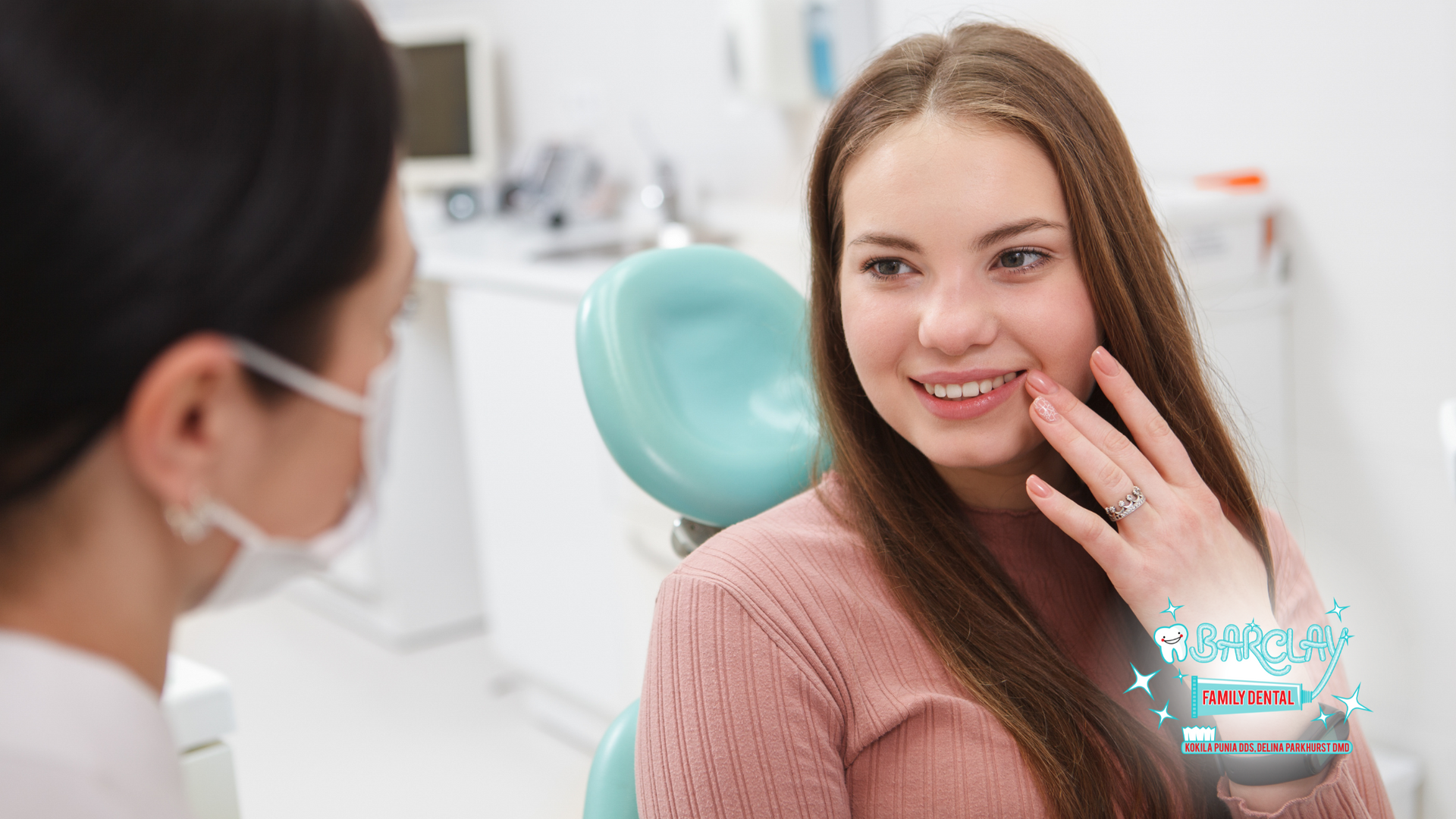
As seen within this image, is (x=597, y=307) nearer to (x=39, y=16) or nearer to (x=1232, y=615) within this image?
(x=1232, y=615)

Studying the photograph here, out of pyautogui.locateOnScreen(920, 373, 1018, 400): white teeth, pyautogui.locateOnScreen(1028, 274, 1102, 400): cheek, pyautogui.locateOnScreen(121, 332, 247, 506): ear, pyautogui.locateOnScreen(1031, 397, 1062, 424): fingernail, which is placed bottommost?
pyautogui.locateOnScreen(1031, 397, 1062, 424): fingernail

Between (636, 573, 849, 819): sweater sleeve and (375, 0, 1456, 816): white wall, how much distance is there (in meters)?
1.13

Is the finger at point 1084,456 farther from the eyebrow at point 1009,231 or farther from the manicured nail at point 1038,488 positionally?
the eyebrow at point 1009,231

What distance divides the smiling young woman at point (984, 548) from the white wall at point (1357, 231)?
0.77 meters

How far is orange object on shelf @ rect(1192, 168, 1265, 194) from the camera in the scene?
1810 millimetres

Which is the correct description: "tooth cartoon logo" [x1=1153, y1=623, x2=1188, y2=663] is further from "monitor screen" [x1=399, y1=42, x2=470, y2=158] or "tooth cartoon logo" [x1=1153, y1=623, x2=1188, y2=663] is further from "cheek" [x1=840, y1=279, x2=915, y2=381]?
"monitor screen" [x1=399, y1=42, x2=470, y2=158]

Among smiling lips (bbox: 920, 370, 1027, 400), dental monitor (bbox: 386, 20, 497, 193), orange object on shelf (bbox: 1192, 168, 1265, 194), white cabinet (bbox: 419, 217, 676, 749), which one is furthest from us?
dental monitor (bbox: 386, 20, 497, 193)

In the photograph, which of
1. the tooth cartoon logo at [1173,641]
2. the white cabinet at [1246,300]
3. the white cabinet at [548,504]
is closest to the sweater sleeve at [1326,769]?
the tooth cartoon logo at [1173,641]

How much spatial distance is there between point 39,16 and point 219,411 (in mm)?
166

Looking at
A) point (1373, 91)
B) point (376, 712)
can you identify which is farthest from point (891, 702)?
point (376, 712)

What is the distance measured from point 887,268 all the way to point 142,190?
A: 689 mm

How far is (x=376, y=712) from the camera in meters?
2.82

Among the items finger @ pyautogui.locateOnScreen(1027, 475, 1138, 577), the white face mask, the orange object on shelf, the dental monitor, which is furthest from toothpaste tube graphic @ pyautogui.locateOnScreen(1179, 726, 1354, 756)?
the dental monitor

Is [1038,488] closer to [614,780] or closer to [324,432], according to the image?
[614,780]
